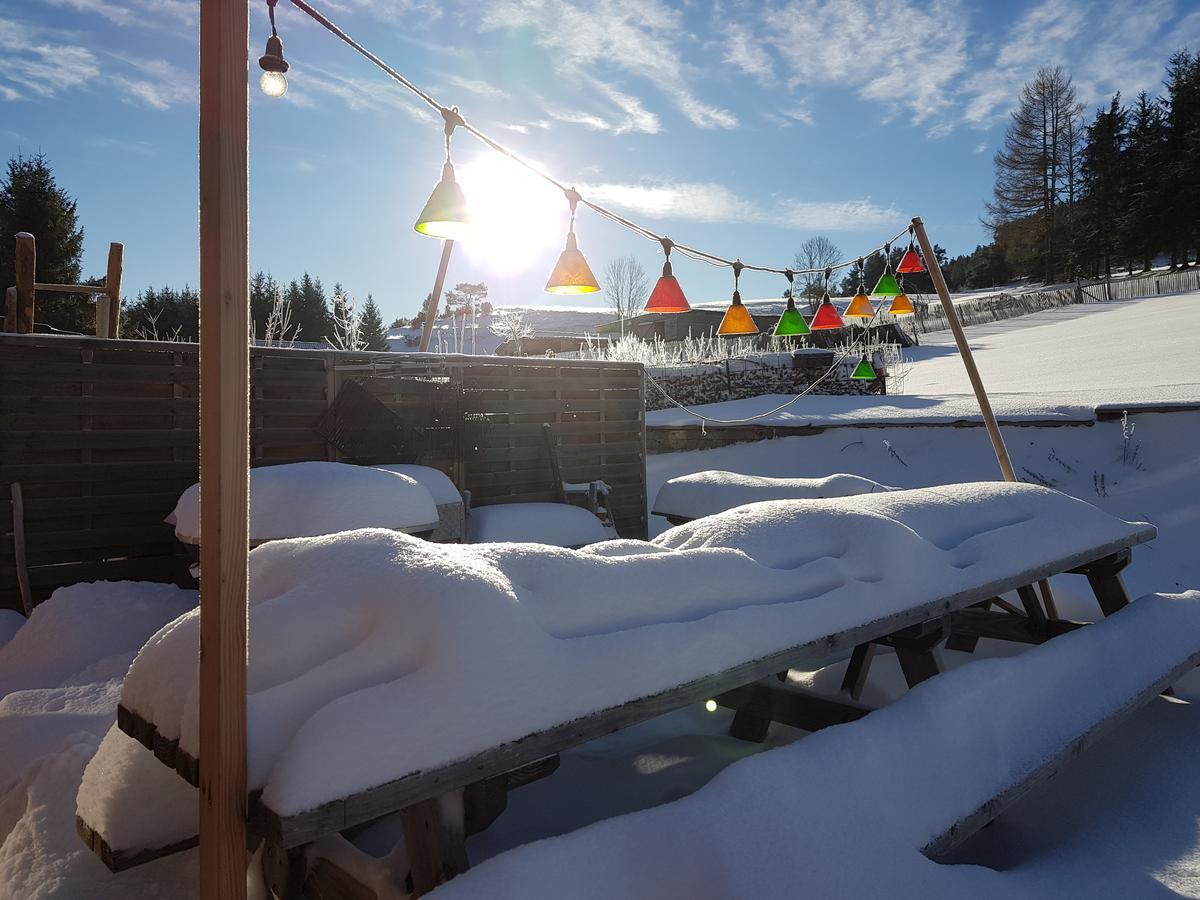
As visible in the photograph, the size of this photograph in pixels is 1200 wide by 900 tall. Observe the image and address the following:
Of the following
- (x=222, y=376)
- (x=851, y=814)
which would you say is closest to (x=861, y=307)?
(x=851, y=814)

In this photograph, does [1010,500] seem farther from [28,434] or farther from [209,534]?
[28,434]

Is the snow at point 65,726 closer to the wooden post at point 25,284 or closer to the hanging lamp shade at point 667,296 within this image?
the wooden post at point 25,284

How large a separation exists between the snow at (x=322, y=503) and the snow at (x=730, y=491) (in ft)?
Result: 5.69

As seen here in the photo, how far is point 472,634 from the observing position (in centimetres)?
154

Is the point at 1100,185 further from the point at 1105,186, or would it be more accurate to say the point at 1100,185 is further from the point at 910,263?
the point at 910,263

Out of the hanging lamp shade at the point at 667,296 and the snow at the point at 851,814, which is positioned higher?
the hanging lamp shade at the point at 667,296

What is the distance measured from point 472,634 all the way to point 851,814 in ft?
3.58

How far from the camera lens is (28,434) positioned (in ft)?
17.1

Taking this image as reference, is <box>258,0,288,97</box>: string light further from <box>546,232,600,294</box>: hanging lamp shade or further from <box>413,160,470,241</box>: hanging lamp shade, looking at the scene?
<box>546,232,600,294</box>: hanging lamp shade

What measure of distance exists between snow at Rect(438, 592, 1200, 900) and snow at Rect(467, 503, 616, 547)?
4.19 metres

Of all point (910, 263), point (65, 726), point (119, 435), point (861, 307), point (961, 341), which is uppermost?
point (910, 263)

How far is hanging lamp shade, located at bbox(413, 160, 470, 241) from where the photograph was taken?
4078 millimetres

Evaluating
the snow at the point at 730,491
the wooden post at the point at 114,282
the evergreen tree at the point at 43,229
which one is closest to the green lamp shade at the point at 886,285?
the snow at the point at 730,491

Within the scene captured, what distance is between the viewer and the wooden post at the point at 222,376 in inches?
54.4
